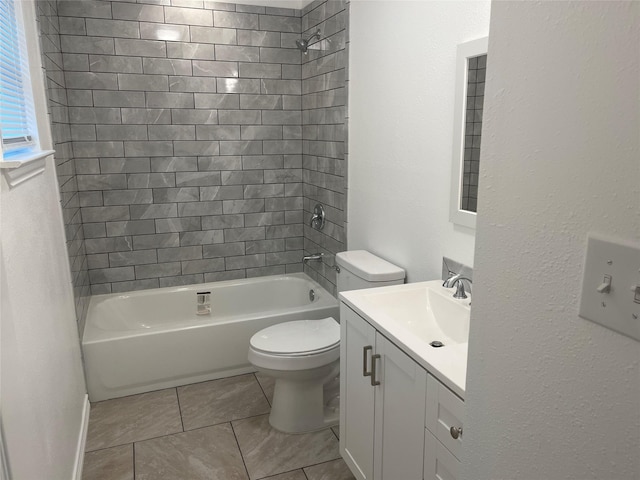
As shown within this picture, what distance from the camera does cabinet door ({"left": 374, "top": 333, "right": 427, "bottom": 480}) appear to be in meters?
1.60

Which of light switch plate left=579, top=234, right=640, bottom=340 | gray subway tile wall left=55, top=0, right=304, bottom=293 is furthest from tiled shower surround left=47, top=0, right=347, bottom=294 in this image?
light switch plate left=579, top=234, right=640, bottom=340

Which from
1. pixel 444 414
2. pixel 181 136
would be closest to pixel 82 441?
pixel 444 414

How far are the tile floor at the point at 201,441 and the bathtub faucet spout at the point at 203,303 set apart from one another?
744mm

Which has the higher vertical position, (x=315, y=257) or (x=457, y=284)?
(x=457, y=284)

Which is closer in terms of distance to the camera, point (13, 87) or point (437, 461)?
point (437, 461)

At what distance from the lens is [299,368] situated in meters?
2.55

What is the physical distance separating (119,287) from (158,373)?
842 millimetres

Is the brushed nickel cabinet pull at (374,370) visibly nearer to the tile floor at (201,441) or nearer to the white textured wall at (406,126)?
the white textured wall at (406,126)

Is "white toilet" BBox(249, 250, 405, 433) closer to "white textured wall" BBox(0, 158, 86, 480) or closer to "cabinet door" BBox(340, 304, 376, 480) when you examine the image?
"cabinet door" BBox(340, 304, 376, 480)

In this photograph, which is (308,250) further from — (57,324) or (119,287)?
(57,324)

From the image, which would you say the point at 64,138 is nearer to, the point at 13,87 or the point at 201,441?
the point at 13,87

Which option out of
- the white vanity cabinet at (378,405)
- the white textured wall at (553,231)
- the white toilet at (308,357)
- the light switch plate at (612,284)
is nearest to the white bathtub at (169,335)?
the white toilet at (308,357)

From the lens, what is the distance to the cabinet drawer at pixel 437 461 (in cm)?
144

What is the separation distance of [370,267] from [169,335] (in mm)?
1366
